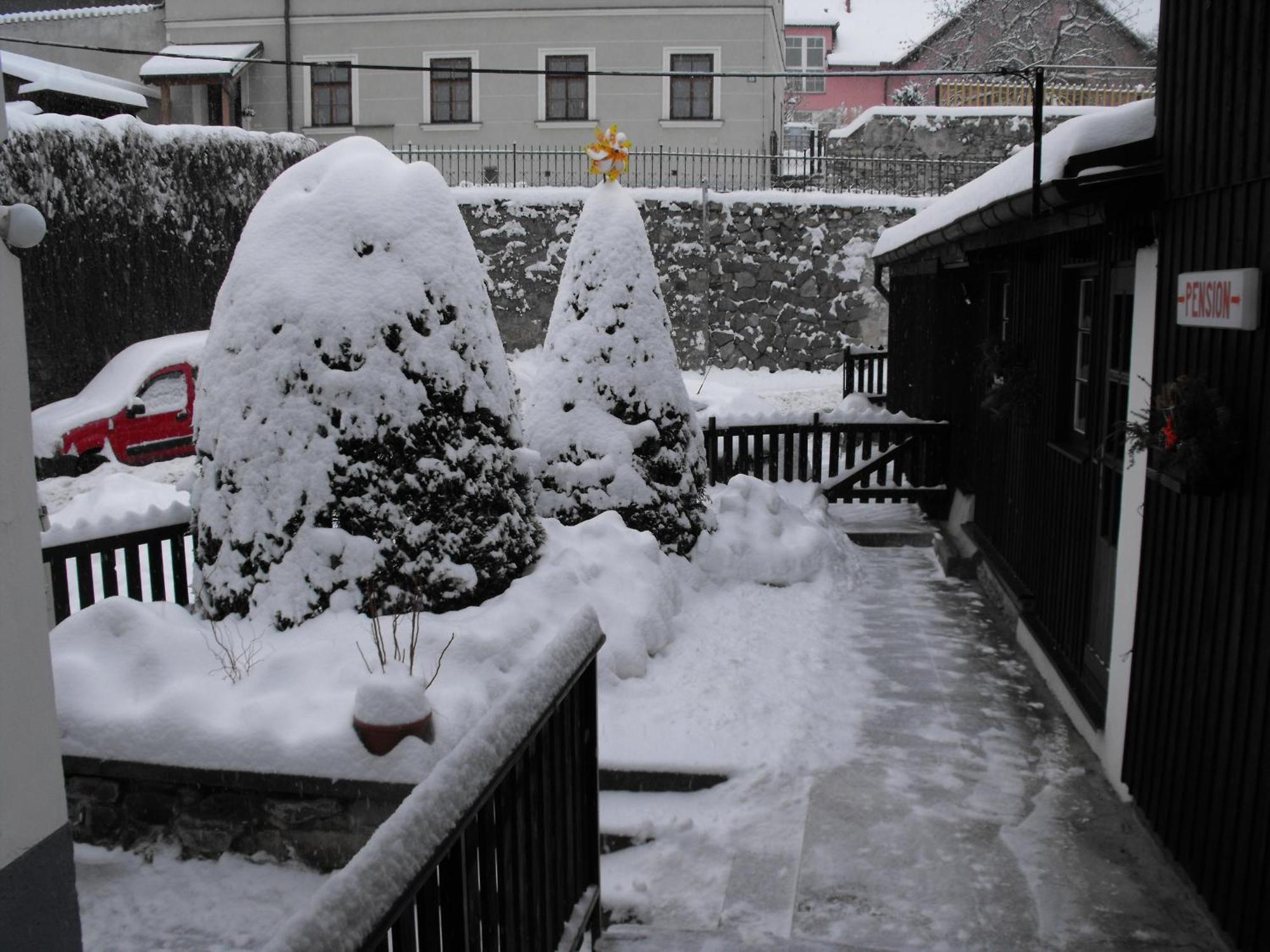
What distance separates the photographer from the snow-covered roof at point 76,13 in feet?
88.0

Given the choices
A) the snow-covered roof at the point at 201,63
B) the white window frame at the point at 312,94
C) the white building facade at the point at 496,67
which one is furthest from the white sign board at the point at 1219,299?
the white window frame at the point at 312,94

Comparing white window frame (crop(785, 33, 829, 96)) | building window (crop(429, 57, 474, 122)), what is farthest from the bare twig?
white window frame (crop(785, 33, 829, 96))

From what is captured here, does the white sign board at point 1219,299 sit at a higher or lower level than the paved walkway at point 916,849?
higher

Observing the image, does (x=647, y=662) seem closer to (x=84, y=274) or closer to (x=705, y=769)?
(x=705, y=769)

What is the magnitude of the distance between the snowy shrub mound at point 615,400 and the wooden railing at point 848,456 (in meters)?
2.69

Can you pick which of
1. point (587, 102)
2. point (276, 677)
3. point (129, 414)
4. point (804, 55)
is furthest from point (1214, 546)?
point (804, 55)

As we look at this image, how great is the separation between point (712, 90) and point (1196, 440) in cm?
2274

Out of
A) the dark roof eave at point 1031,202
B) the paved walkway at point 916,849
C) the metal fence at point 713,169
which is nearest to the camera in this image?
the paved walkway at point 916,849

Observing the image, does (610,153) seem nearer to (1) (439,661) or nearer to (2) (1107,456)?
(2) (1107,456)

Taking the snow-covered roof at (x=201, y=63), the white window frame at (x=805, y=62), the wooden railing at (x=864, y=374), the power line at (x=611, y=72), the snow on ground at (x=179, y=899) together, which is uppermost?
the white window frame at (x=805, y=62)

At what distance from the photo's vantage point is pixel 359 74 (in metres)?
25.5

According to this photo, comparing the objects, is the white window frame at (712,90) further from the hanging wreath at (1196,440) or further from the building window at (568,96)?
the hanging wreath at (1196,440)

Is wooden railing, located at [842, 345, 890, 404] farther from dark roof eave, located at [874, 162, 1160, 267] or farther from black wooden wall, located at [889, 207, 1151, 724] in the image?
dark roof eave, located at [874, 162, 1160, 267]

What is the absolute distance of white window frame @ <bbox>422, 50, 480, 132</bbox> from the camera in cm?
2536
